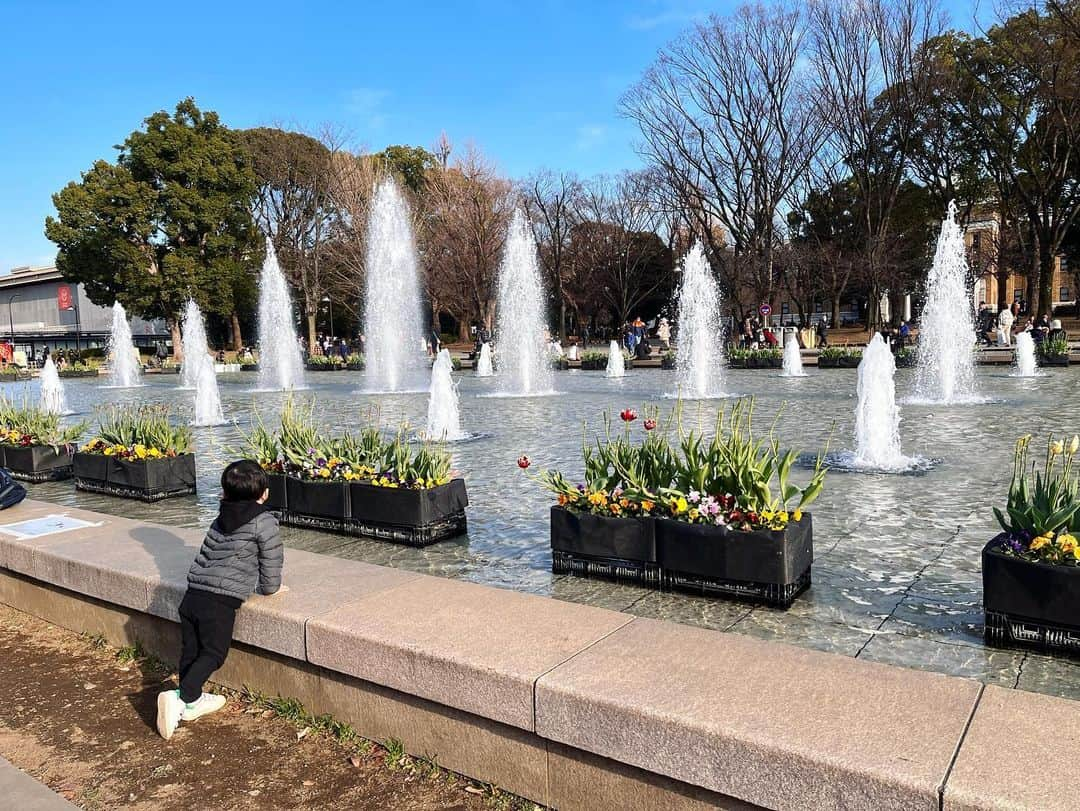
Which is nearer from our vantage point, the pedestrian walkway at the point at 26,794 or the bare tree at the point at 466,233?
the pedestrian walkway at the point at 26,794

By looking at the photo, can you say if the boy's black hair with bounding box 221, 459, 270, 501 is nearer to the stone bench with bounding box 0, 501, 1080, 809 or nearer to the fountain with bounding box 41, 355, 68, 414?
the stone bench with bounding box 0, 501, 1080, 809

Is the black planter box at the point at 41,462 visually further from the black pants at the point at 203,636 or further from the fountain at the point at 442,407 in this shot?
the black pants at the point at 203,636

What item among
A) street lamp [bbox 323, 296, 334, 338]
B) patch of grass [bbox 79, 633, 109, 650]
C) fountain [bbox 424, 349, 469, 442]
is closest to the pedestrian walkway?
patch of grass [bbox 79, 633, 109, 650]

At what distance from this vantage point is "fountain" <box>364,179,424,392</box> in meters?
25.4

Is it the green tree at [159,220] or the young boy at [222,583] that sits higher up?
the green tree at [159,220]

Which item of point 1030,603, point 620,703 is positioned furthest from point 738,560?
point 620,703

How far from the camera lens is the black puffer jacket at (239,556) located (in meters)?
4.07

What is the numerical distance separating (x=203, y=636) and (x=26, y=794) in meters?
0.91

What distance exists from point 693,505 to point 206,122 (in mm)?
50915

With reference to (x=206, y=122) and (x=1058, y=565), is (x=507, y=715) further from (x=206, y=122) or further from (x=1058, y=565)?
(x=206, y=122)

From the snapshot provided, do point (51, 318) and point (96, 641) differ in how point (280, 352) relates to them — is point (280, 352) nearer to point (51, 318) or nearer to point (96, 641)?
point (96, 641)

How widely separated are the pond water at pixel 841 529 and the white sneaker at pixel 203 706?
68.9 inches

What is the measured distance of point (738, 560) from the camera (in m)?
4.63

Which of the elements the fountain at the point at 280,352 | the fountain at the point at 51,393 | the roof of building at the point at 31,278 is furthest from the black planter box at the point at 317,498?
the roof of building at the point at 31,278
